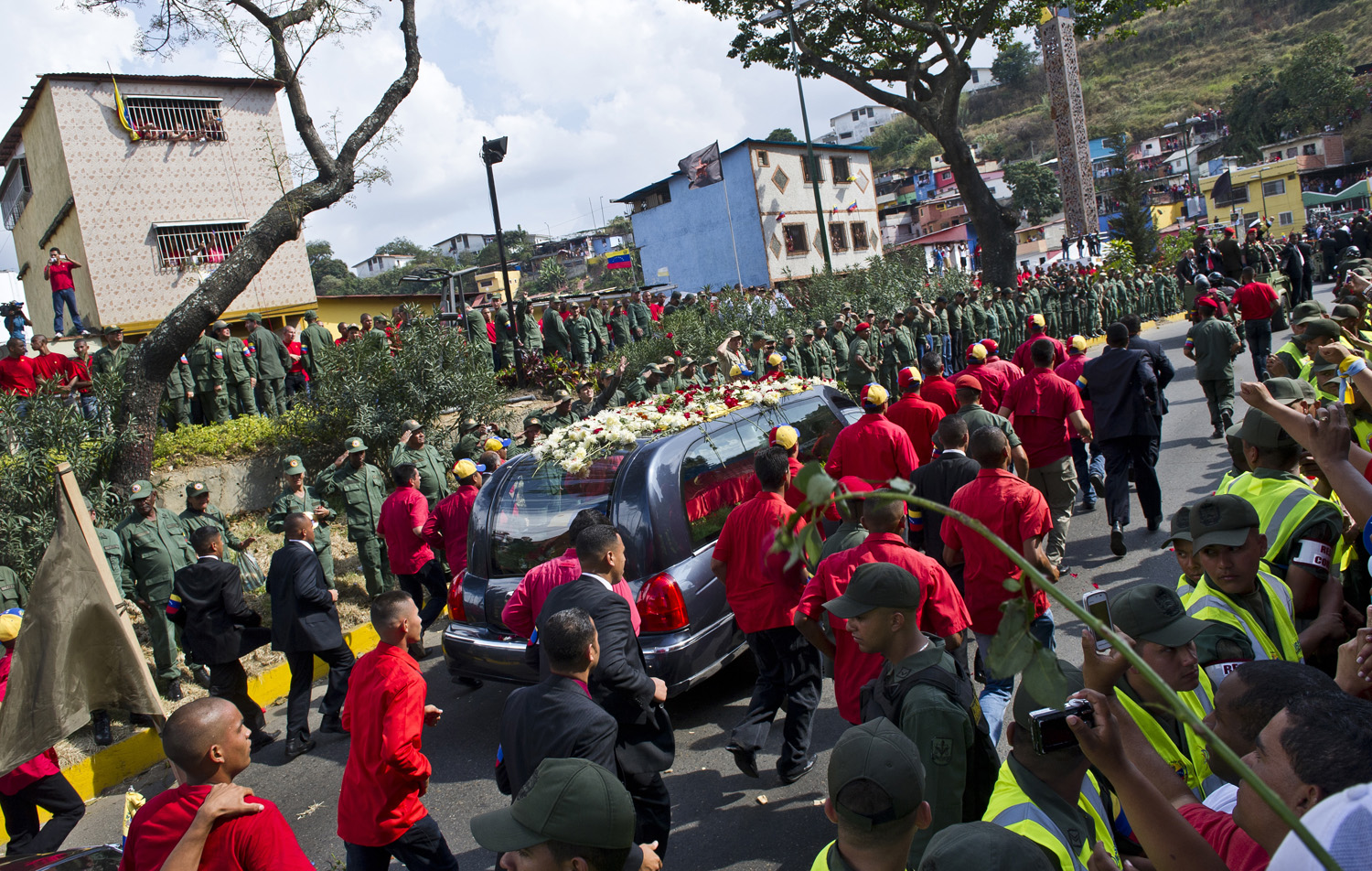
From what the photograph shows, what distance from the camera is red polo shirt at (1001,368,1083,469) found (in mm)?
6984

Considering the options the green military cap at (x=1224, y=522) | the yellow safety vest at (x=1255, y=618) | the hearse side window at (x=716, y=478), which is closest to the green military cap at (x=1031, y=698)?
the yellow safety vest at (x=1255, y=618)

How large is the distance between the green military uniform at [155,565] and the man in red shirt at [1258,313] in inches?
475

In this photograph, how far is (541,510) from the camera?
5.53 m

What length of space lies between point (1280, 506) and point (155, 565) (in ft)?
25.8

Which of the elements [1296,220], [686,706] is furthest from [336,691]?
[1296,220]

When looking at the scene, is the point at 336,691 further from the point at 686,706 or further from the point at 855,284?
the point at 855,284

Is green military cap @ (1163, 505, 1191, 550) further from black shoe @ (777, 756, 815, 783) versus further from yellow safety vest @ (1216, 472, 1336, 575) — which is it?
black shoe @ (777, 756, 815, 783)

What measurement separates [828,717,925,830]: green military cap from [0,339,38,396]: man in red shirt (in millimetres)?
11965

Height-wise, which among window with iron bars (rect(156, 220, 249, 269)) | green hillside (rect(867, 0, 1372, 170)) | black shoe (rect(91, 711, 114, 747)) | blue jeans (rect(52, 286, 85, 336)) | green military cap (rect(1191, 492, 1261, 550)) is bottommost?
black shoe (rect(91, 711, 114, 747))

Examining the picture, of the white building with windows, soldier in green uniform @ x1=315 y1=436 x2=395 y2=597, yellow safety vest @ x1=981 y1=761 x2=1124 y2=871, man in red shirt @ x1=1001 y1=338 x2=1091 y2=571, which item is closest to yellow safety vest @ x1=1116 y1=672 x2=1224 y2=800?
yellow safety vest @ x1=981 y1=761 x2=1124 y2=871

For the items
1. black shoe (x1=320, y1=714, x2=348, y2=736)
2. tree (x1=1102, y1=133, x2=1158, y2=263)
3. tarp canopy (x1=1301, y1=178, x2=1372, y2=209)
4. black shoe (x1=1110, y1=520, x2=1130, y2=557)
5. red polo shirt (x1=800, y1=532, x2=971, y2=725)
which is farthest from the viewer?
tarp canopy (x1=1301, y1=178, x2=1372, y2=209)

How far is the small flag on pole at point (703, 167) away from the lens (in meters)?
34.4

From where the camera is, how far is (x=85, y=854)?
333 cm

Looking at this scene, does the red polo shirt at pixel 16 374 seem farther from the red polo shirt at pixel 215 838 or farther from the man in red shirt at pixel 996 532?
the man in red shirt at pixel 996 532
